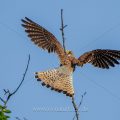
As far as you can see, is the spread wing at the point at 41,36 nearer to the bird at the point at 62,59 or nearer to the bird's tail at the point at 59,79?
the bird at the point at 62,59

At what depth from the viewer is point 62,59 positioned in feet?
24.3

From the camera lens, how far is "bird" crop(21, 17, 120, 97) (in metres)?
6.98

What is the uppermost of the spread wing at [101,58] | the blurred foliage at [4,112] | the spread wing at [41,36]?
the spread wing at [41,36]

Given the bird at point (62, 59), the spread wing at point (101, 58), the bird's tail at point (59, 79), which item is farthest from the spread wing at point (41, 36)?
the bird's tail at point (59, 79)

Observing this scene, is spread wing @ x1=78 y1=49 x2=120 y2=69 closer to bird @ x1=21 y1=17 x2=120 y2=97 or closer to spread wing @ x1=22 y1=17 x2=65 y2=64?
bird @ x1=21 y1=17 x2=120 y2=97

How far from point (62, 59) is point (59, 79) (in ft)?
1.14

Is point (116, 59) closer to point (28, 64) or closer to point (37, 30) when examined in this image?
point (37, 30)

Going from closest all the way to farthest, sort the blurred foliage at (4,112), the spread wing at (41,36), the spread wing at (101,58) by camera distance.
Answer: the blurred foliage at (4,112) → the spread wing at (101,58) → the spread wing at (41,36)

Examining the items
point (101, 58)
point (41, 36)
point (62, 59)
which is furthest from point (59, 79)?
point (41, 36)

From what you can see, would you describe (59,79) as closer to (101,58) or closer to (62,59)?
(62,59)

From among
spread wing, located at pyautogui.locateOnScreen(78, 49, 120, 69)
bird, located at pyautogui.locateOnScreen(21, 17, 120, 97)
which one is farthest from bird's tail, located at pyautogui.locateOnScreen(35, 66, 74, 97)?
spread wing, located at pyautogui.locateOnScreen(78, 49, 120, 69)

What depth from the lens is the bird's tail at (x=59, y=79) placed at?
6.81 meters

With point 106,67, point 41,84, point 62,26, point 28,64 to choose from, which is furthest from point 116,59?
point 28,64

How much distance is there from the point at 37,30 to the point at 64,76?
288cm
